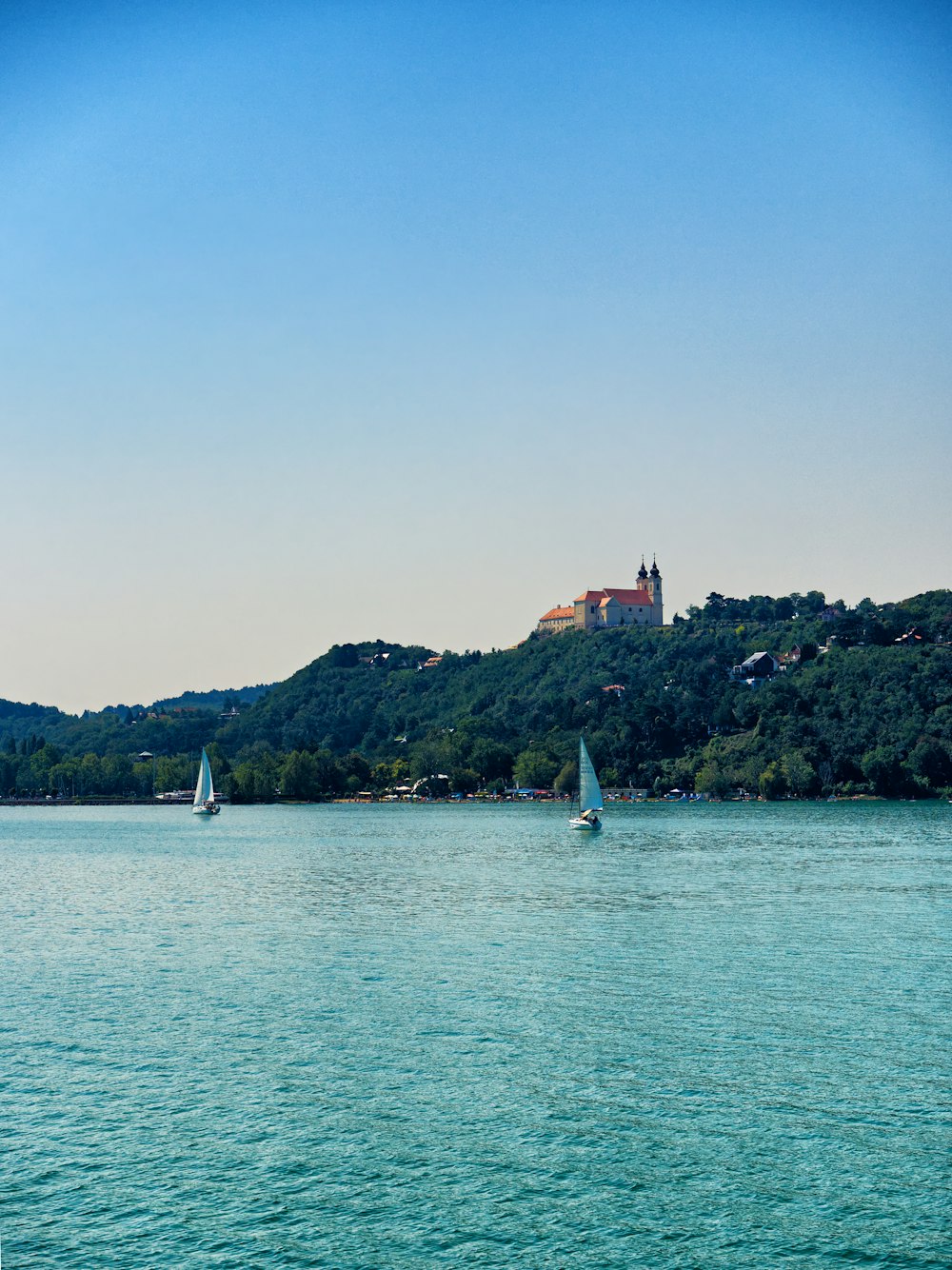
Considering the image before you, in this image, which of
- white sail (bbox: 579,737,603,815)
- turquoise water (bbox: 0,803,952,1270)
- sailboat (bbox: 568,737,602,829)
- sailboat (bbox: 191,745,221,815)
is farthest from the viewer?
sailboat (bbox: 191,745,221,815)

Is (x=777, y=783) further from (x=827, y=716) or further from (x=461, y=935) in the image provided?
(x=461, y=935)

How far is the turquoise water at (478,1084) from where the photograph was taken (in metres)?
18.6

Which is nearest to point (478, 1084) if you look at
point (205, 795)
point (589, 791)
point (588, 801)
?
point (588, 801)

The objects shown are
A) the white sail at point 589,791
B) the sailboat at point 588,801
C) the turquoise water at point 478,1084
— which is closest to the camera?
the turquoise water at point 478,1084

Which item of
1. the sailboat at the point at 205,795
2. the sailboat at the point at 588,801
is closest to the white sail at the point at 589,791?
the sailboat at the point at 588,801

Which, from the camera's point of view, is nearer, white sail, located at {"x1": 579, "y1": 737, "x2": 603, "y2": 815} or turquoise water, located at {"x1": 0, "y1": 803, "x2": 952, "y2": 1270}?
turquoise water, located at {"x1": 0, "y1": 803, "x2": 952, "y2": 1270}

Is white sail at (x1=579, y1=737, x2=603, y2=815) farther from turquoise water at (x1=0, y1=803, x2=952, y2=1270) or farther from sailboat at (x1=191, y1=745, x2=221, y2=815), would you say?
sailboat at (x1=191, y1=745, x2=221, y2=815)

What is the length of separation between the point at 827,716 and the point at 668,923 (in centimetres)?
14371

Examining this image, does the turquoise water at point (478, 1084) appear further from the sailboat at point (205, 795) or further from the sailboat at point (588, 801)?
the sailboat at point (205, 795)

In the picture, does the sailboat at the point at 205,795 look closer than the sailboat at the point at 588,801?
No

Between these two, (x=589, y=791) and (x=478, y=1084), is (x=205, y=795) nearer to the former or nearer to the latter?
(x=589, y=791)

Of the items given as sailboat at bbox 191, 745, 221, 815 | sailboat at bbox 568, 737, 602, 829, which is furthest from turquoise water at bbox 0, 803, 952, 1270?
sailboat at bbox 191, 745, 221, 815

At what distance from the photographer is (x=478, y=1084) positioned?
2528 cm

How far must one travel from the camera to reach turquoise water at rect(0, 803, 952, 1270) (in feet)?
60.9
